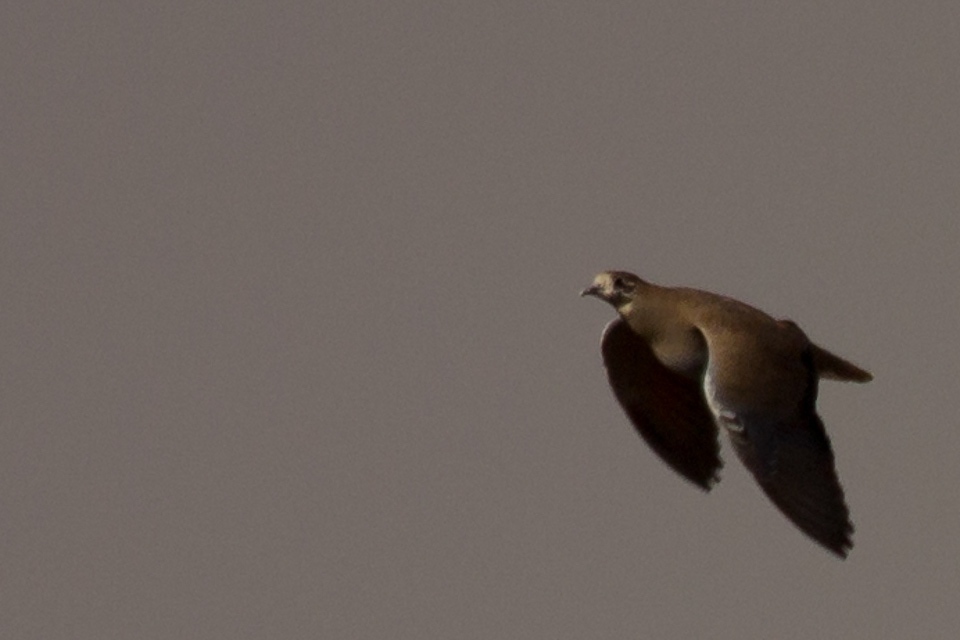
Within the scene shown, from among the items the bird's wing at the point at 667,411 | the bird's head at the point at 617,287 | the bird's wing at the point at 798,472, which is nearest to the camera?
the bird's wing at the point at 798,472

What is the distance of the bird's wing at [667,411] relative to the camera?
1005 inches

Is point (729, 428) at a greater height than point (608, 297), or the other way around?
point (608, 297)

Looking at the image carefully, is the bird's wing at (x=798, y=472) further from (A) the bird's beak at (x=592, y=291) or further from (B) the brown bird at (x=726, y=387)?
(A) the bird's beak at (x=592, y=291)

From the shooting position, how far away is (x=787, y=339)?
2409 cm

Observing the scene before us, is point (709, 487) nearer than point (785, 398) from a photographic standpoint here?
No

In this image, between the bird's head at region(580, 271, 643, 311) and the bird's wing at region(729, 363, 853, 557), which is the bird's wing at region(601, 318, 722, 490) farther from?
the bird's wing at region(729, 363, 853, 557)

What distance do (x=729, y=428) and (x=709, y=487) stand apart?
2463 millimetres

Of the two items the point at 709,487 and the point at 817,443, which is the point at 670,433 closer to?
the point at 709,487

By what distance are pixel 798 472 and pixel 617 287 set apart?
2.69 metres

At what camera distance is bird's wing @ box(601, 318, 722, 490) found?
83.8 feet

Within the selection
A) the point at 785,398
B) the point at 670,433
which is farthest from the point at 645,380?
the point at 785,398

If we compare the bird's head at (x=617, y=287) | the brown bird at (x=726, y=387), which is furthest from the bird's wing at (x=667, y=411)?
the bird's head at (x=617, y=287)

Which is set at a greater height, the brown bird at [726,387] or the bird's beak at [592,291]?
the bird's beak at [592,291]

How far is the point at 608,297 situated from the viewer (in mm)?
25250
